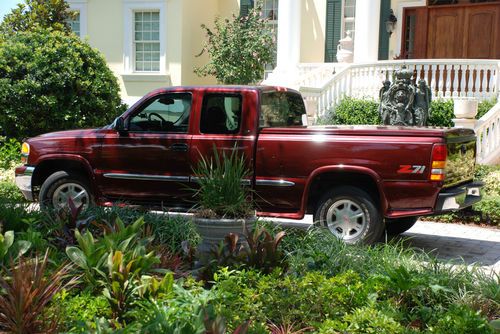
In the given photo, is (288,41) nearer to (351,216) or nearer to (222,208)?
(351,216)

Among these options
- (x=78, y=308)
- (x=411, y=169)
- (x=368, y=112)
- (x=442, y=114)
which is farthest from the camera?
(x=368, y=112)

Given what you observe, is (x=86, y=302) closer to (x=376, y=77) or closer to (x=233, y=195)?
(x=233, y=195)

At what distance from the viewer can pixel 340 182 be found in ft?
24.0

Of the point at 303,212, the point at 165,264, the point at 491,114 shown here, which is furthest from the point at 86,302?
the point at 491,114

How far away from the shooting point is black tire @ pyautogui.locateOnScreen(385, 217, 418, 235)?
8.00 m

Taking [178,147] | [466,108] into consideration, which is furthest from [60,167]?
[466,108]

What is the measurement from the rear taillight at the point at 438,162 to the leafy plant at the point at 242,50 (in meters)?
11.9

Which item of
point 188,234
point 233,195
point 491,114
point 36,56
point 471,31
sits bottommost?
point 188,234

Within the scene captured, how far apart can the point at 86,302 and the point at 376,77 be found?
12692 millimetres

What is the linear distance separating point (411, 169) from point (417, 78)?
8.90 m

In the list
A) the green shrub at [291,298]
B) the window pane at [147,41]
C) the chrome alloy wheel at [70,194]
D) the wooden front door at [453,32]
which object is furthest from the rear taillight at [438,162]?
the window pane at [147,41]

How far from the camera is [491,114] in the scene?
12625mm

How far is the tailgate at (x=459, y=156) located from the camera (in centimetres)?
684

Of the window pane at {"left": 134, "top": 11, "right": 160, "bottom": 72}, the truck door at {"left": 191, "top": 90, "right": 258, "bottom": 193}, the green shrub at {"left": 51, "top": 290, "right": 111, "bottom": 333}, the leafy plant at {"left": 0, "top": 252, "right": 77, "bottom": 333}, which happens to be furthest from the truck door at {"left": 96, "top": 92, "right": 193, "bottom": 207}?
the window pane at {"left": 134, "top": 11, "right": 160, "bottom": 72}
